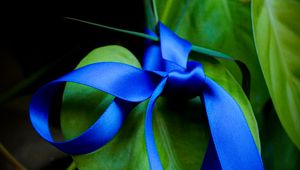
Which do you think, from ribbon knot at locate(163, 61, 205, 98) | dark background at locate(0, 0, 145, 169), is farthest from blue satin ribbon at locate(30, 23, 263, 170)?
dark background at locate(0, 0, 145, 169)

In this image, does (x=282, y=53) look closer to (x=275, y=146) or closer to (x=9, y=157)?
(x=275, y=146)

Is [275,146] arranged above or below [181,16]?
below

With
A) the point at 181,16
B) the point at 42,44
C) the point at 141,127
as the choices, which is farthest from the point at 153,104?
the point at 42,44

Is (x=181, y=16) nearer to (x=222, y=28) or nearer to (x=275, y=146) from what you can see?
(x=222, y=28)

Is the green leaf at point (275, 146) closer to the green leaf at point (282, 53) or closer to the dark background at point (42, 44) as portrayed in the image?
the green leaf at point (282, 53)

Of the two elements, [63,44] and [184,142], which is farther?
[63,44]

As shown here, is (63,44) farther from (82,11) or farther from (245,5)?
(245,5)

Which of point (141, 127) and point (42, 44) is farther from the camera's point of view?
point (42, 44)

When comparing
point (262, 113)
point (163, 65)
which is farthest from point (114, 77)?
point (262, 113)
